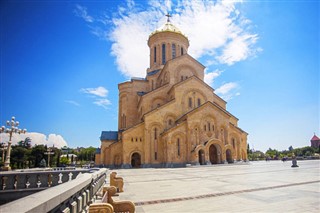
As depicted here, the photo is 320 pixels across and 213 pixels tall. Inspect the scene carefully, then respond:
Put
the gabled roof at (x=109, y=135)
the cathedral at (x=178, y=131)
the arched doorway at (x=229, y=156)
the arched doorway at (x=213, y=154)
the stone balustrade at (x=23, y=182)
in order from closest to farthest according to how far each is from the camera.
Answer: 1. the stone balustrade at (x=23, y=182)
2. the cathedral at (x=178, y=131)
3. the arched doorway at (x=213, y=154)
4. the arched doorway at (x=229, y=156)
5. the gabled roof at (x=109, y=135)

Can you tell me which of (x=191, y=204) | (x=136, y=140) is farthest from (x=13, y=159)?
(x=191, y=204)

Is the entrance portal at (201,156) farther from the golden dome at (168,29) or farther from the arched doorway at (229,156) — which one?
the golden dome at (168,29)

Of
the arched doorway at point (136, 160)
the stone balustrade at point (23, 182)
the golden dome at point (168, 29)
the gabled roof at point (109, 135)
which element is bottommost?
the arched doorway at point (136, 160)

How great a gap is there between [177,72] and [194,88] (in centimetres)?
432

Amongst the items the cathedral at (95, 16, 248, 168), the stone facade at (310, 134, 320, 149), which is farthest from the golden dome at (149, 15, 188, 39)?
the stone facade at (310, 134, 320, 149)

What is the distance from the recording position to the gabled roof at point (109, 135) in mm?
34938

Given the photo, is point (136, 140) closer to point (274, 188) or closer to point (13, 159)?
point (274, 188)

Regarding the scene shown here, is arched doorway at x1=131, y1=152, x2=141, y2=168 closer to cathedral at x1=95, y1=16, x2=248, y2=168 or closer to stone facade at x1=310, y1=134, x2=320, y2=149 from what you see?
cathedral at x1=95, y1=16, x2=248, y2=168

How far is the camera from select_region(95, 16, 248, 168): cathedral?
1061 inches

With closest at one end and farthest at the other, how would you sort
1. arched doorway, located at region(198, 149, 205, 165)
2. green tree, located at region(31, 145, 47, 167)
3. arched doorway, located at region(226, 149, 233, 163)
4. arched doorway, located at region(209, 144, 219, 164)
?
1. arched doorway, located at region(198, 149, 205, 165)
2. arched doorway, located at region(209, 144, 219, 164)
3. arched doorway, located at region(226, 149, 233, 163)
4. green tree, located at region(31, 145, 47, 167)

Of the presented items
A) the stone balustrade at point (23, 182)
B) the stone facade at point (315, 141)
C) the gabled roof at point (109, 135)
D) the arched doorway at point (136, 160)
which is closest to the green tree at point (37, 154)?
the gabled roof at point (109, 135)

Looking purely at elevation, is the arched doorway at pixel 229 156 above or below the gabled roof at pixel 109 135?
below

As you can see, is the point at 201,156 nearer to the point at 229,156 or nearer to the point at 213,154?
the point at 213,154

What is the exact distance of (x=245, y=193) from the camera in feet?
22.2
